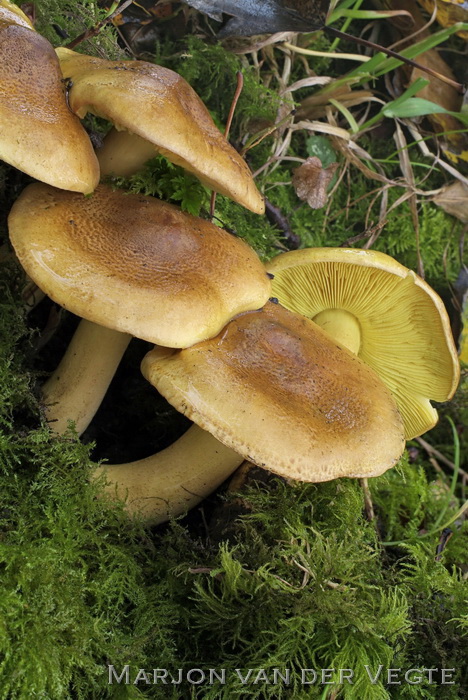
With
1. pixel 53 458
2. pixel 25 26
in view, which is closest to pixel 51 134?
pixel 25 26

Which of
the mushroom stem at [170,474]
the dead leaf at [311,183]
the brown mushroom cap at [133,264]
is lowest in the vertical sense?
the mushroom stem at [170,474]

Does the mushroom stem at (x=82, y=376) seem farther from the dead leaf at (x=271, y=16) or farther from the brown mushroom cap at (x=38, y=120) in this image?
the dead leaf at (x=271, y=16)

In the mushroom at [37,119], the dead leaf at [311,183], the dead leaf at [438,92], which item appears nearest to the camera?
the mushroom at [37,119]

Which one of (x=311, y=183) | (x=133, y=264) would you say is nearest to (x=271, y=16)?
(x=311, y=183)

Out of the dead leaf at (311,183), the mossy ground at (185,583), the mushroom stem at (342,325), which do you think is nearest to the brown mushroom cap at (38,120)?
the mossy ground at (185,583)

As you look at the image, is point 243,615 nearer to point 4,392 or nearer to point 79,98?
point 4,392

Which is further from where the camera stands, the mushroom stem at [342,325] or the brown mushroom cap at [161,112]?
the mushroom stem at [342,325]

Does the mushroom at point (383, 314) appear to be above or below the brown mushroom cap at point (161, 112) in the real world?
below
